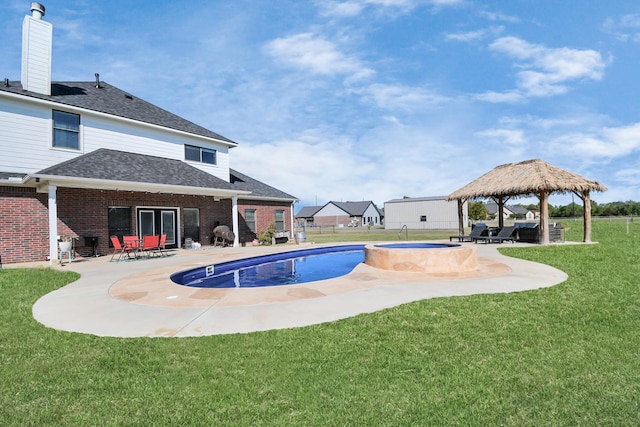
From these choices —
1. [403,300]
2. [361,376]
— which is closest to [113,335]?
[361,376]

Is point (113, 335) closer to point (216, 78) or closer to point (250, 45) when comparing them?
point (250, 45)

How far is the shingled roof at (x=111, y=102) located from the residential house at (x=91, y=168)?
0.07 m

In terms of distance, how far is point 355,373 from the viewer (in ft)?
10.8

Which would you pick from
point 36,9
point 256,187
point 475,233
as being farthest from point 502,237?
point 36,9

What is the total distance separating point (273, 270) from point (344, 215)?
59947 millimetres

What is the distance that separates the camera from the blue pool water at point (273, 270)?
9289 millimetres

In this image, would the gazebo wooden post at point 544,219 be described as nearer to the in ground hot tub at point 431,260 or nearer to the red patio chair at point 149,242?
the in ground hot tub at point 431,260

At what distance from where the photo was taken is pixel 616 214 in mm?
73438

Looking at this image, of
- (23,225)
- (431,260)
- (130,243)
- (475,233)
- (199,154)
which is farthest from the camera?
(199,154)

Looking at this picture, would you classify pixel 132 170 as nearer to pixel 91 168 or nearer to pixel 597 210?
pixel 91 168

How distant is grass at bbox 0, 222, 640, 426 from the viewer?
8.68ft

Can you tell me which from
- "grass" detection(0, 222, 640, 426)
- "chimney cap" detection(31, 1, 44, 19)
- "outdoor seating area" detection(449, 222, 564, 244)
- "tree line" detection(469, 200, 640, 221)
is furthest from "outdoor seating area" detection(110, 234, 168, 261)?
"tree line" detection(469, 200, 640, 221)

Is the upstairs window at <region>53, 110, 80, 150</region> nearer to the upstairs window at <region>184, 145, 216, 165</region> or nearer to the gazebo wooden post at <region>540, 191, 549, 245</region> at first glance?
the upstairs window at <region>184, 145, 216, 165</region>

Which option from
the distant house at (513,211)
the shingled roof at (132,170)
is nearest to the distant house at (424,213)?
the shingled roof at (132,170)
